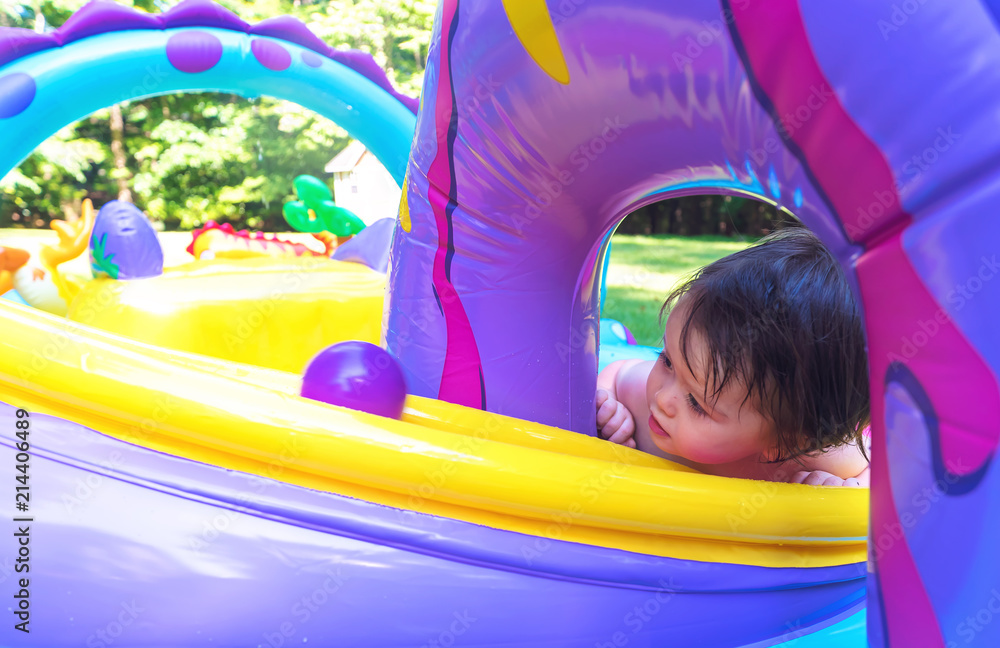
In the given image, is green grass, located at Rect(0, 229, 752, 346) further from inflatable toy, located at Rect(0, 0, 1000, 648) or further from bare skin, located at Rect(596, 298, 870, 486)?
inflatable toy, located at Rect(0, 0, 1000, 648)

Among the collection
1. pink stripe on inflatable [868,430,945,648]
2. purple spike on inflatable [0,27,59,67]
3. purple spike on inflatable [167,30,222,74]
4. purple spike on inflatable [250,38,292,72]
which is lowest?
pink stripe on inflatable [868,430,945,648]

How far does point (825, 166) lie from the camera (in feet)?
2.22

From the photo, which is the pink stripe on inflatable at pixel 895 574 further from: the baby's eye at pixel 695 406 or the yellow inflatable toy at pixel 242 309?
the yellow inflatable toy at pixel 242 309

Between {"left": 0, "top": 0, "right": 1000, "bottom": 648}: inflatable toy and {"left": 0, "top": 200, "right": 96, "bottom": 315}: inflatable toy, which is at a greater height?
{"left": 0, "top": 200, "right": 96, "bottom": 315}: inflatable toy

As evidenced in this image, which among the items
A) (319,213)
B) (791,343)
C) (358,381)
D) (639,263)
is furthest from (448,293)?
(639,263)

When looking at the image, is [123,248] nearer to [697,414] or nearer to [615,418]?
[615,418]

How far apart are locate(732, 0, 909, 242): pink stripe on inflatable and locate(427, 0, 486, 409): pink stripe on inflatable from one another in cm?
52

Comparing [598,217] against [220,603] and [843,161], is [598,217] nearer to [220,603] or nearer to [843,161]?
[843,161]

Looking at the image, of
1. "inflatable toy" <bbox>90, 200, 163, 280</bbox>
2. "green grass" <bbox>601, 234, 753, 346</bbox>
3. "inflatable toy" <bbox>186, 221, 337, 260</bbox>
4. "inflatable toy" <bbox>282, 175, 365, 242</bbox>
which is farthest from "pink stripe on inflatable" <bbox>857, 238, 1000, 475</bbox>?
"inflatable toy" <bbox>282, 175, 365, 242</bbox>

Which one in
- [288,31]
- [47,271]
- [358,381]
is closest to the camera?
[358,381]

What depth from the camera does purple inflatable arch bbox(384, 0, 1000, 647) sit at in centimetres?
57

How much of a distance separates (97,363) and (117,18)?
202cm

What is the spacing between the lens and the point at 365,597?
82 centimetres

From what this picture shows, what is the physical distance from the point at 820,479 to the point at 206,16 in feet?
8.00
